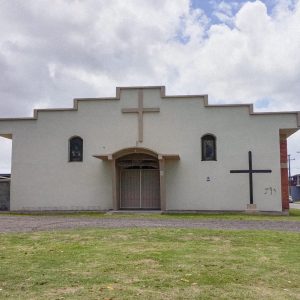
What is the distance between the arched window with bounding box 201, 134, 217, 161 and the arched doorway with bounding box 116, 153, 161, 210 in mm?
2743

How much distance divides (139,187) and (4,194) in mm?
7766

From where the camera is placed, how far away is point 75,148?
25.0m

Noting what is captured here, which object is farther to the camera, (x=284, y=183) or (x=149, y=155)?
(x=284, y=183)

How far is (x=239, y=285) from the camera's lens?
256 inches

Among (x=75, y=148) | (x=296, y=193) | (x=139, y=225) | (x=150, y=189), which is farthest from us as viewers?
(x=296, y=193)

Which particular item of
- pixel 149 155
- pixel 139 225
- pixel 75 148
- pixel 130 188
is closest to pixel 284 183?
pixel 149 155

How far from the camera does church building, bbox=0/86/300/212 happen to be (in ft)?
78.3

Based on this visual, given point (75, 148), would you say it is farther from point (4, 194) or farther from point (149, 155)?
point (4, 194)

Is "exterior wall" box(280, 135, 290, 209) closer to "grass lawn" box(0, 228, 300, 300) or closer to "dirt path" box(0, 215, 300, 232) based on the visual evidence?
"dirt path" box(0, 215, 300, 232)

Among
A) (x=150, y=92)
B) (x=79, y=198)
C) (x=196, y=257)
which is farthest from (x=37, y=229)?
(x=150, y=92)

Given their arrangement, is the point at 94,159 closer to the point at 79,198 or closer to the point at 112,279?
the point at 79,198

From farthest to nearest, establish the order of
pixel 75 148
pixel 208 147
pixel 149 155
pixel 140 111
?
pixel 75 148, pixel 140 111, pixel 208 147, pixel 149 155

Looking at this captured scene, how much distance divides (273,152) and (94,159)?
9.66 metres

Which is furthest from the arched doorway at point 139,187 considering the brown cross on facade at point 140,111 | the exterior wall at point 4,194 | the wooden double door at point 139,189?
the exterior wall at point 4,194
